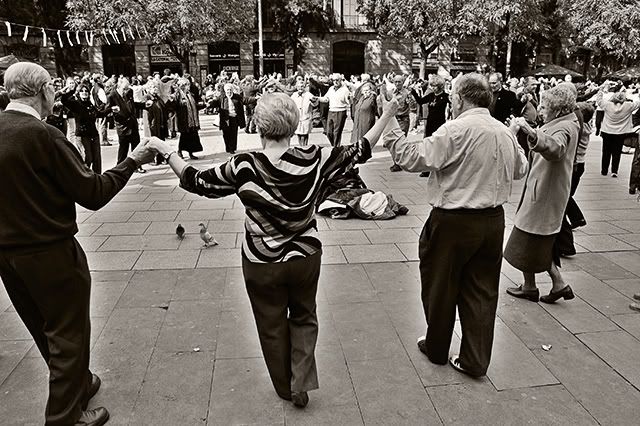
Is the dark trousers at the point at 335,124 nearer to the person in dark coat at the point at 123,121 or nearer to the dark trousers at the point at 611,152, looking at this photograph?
the person in dark coat at the point at 123,121

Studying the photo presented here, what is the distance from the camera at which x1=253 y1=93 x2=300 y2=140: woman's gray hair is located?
2.82 m

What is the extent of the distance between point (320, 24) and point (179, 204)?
30.9 m

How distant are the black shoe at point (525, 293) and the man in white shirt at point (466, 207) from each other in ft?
4.68

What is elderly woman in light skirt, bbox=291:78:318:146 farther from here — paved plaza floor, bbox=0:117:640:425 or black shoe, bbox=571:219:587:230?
black shoe, bbox=571:219:587:230

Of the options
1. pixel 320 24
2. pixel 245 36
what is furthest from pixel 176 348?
pixel 320 24

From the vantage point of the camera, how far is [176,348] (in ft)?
12.9

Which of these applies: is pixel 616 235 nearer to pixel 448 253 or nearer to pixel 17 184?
pixel 448 253

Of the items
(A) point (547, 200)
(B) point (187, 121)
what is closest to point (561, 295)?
(A) point (547, 200)

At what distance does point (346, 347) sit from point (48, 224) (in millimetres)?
2139

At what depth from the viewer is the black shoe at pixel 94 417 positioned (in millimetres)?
3025

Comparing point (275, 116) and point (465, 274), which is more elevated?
point (275, 116)

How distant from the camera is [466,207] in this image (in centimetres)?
324

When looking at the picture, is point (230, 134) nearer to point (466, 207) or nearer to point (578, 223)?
point (578, 223)

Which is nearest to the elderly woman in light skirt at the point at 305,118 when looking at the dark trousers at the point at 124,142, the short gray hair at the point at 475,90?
the dark trousers at the point at 124,142
